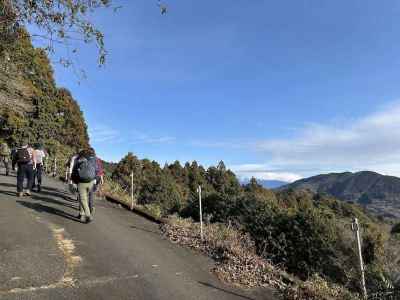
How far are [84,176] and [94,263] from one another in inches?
129

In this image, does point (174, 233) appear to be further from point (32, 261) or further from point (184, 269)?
point (32, 261)

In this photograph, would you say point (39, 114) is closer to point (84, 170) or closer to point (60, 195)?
point (60, 195)

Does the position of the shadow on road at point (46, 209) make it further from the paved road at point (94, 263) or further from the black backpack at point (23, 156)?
the black backpack at point (23, 156)

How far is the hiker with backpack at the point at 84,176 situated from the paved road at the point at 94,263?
0.37 m

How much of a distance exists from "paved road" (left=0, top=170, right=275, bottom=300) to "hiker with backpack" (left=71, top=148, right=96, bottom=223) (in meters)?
0.37

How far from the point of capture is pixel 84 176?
31.8 feet

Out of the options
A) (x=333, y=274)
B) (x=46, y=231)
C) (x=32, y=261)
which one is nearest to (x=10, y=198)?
(x=46, y=231)

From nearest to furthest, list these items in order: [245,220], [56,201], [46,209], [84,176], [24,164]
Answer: [84,176]
[46,209]
[24,164]
[56,201]
[245,220]

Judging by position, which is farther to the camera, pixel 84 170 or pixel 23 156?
pixel 23 156

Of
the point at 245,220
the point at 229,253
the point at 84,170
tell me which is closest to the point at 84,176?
the point at 84,170

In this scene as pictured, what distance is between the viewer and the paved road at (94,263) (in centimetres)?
568

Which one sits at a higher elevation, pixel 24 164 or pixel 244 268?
pixel 24 164

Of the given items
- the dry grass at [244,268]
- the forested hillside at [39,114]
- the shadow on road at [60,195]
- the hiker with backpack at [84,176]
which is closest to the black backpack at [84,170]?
the hiker with backpack at [84,176]

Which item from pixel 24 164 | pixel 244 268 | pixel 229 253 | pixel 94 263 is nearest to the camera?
pixel 94 263
